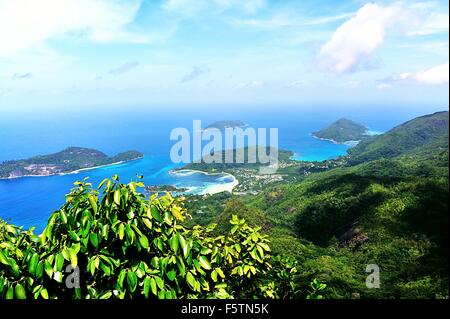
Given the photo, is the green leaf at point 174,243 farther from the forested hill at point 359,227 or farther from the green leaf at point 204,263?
the forested hill at point 359,227

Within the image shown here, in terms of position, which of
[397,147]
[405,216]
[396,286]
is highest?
[397,147]

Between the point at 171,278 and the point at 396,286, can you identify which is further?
the point at 396,286

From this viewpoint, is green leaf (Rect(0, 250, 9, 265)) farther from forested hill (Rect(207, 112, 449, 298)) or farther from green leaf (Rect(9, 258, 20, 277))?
forested hill (Rect(207, 112, 449, 298))

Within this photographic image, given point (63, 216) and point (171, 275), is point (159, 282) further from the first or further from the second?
point (63, 216)

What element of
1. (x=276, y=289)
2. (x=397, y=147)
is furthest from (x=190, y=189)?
(x=276, y=289)

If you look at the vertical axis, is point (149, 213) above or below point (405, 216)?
above

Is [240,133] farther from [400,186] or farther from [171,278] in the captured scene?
[171,278]

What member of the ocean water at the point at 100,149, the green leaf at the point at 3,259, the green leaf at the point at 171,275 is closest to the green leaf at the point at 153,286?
the green leaf at the point at 171,275

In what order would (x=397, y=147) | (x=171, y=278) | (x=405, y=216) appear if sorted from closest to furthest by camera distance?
(x=171, y=278) → (x=405, y=216) → (x=397, y=147)
